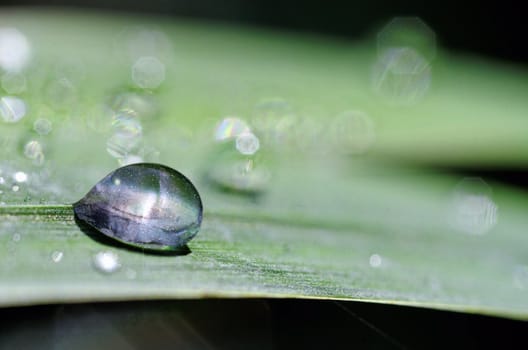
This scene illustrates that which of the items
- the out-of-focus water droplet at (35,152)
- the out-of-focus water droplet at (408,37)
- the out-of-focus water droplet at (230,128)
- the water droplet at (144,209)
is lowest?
the water droplet at (144,209)

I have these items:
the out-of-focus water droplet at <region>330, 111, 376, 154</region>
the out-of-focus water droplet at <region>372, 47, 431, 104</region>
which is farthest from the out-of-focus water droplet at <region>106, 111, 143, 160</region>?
the out-of-focus water droplet at <region>372, 47, 431, 104</region>

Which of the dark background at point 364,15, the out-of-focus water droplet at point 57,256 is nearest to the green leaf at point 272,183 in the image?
the out-of-focus water droplet at point 57,256

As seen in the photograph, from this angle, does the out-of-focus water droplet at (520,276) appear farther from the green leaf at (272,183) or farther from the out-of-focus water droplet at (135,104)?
the out-of-focus water droplet at (135,104)

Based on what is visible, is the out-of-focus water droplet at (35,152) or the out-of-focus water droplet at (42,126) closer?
the out-of-focus water droplet at (35,152)

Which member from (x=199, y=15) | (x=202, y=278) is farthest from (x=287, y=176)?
(x=199, y=15)

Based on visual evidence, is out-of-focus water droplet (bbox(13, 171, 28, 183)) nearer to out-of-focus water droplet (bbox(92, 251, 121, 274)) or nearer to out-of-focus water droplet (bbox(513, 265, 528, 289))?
out-of-focus water droplet (bbox(92, 251, 121, 274))

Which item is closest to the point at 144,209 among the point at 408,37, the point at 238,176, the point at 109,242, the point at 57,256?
the point at 109,242
